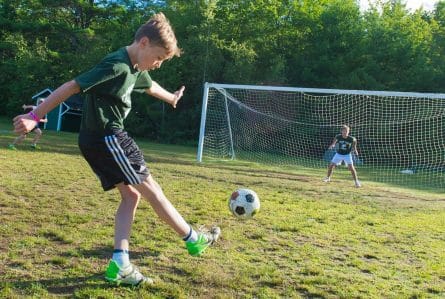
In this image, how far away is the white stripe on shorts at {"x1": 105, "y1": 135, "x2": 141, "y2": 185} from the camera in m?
3.29

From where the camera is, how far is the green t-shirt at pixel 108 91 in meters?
3.05

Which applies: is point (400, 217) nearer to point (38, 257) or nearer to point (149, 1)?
point (38, 257)

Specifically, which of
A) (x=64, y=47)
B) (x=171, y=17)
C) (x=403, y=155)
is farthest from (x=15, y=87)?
(x=403, y=155)

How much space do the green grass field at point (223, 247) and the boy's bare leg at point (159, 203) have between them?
0.39 metres

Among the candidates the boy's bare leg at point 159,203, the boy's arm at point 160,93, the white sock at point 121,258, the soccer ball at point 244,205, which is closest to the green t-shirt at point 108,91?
the boy's arm at point 160,93

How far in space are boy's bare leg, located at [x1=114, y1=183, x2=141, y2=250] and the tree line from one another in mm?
23423

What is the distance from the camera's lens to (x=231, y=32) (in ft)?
99.7

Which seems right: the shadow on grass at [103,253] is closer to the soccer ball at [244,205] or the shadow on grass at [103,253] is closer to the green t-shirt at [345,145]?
the soccer ball at [244,205]

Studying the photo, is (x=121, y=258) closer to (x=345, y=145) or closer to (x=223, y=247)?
(x=223, y=247)

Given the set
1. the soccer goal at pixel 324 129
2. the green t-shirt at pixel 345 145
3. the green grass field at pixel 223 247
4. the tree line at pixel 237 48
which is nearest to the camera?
the green grass field at pixel 223 247

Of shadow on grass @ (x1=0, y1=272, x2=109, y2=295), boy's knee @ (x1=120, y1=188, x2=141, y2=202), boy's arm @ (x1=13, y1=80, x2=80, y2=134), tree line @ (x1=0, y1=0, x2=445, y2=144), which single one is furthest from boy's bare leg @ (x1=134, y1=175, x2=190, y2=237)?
tree line @ (x1=0, y1=0, x2=445, y2=144)

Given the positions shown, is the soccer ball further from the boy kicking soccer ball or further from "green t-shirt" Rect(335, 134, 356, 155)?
"green t-shirt" Rect(335, 134, 356, 155)

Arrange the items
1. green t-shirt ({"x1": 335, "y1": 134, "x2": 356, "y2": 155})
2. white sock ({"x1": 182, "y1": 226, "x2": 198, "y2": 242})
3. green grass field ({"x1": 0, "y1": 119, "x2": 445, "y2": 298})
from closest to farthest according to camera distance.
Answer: green grass field ({"x1": 0, "y1": 119, "x2": 445, "y2": 298}) → white sock ({"x1": 182, "y1": 226, "x2": 198, "y2": 242}) → green t-shirt ({"x1": 335, "y1": 134, "x2": 356, "y2": 155})

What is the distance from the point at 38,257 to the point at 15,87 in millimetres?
32044
